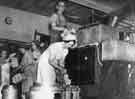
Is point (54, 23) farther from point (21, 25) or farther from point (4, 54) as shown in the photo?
point (4, 54)

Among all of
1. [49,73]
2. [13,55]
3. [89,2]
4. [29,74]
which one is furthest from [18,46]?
[89,2]

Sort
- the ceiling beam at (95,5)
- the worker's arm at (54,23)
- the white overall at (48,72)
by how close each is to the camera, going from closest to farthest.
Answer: the white overall at (48,72)
the worker's arm at (54,23)
the ceiling beam at (95,5)

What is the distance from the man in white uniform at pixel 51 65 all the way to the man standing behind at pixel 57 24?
120mm

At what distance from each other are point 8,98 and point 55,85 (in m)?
0.50

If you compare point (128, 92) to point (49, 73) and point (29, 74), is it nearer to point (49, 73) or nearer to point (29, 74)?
point (49, 73)

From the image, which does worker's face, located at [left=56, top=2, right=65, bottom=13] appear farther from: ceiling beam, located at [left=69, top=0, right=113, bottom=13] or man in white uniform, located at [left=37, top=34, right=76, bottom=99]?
man in white uniform, located at [left=37, top=34, right=76, bottom=99]

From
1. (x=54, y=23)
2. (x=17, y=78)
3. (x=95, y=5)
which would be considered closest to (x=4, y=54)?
(x=17, y=78)

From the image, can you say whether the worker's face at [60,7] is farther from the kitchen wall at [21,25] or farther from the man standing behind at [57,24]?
the kitchen wall at [21,25]

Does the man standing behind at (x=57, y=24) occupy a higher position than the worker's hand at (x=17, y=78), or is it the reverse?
the man standing behind at (x=57, y=24)

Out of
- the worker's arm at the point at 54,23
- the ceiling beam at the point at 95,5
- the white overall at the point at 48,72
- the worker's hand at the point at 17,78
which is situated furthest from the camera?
the ceiling beam at the point at 95,5

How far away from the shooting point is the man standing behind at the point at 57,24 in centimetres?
194

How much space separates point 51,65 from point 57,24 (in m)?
0.40

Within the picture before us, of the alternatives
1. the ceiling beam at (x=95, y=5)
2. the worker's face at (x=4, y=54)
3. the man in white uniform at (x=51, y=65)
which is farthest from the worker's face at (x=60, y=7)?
the worker's face at (x=4, y=54)

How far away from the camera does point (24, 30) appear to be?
2.28 metres
